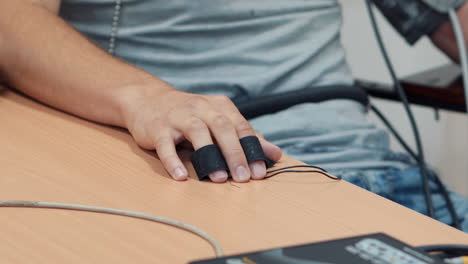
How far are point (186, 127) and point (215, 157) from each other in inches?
2.2

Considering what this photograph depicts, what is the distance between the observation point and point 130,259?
41cm

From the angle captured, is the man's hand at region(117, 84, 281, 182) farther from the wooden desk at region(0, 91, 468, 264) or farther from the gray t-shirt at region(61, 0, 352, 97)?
the gray t-shirt at region(61, 0, 352, 97)

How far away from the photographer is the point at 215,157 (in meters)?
0.58

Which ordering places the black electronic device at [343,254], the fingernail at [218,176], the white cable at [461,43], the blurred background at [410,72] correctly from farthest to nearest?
the blurred background at [410,72] → the white cable at [461,43] → the fingernail at [218,176] → the black electronic device at [343,254]

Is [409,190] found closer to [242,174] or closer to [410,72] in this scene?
[242,174]

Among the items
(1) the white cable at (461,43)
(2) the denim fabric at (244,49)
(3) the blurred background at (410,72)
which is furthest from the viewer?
(3) the blurred background at (410,72)

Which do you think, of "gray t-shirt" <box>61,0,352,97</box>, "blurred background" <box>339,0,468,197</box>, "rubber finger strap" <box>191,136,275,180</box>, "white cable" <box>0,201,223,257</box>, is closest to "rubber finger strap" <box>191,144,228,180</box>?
"rubber finger strap" <box>191,136,275,180</box>

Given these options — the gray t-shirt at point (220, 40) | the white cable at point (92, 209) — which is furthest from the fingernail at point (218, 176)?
the gray t-shirt at point (220, 40)

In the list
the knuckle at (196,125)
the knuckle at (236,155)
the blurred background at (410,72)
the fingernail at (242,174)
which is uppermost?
the knuckle at (196,125)

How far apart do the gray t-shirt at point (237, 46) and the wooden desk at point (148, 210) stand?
0.97 feet

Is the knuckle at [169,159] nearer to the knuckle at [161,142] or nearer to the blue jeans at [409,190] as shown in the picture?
the knuckle at [161,142]

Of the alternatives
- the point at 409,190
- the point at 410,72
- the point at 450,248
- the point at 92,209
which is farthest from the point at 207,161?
the point at 410,72

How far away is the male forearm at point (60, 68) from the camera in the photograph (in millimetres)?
719

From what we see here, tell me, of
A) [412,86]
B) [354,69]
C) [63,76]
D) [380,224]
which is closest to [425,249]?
[380,224]
